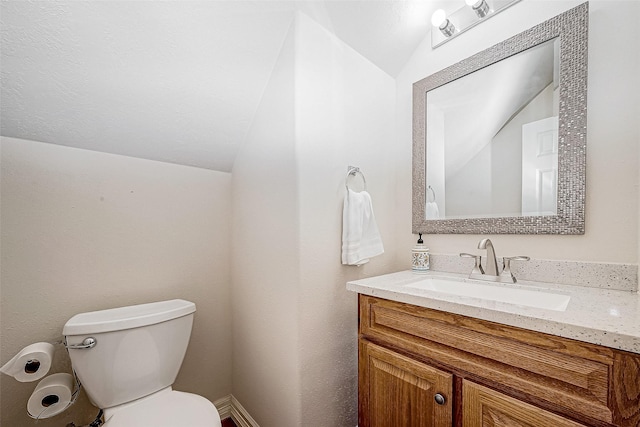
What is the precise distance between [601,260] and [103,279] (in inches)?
81.6

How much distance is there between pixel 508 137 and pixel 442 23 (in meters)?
0.65

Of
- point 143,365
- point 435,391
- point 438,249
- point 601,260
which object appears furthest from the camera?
point 438,249

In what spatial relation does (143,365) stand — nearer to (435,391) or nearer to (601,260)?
(435,391)

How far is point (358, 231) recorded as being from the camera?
1.28 metres

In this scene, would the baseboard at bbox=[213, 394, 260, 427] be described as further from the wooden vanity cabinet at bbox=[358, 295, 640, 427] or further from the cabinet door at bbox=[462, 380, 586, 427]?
the cabinet door at bbox=[462, 380, 586, 427]

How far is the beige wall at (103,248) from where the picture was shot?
3.74 ft

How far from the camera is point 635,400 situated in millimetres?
570

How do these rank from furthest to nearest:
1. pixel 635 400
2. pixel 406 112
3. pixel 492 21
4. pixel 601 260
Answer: pixel 406 112
pixel 492 21
pixel 601 260
pixel 635 400

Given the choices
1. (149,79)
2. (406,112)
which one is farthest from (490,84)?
(149,79)

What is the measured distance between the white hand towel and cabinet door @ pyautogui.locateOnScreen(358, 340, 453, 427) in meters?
0.36

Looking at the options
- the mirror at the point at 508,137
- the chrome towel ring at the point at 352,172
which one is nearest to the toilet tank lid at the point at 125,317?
the chrome towel ring at the point at 352,172

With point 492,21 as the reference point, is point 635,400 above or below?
below

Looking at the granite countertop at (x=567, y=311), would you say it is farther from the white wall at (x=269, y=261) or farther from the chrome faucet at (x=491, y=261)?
the white wall at (x=269, y=261)

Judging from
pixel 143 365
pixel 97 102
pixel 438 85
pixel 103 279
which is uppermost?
pixel 438 85
